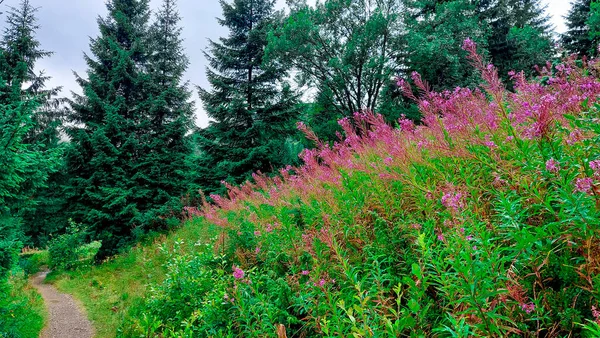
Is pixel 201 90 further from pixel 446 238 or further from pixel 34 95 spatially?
pixel 446 238

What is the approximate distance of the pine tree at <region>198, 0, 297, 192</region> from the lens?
13352mm

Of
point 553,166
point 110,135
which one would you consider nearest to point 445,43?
point 553,166

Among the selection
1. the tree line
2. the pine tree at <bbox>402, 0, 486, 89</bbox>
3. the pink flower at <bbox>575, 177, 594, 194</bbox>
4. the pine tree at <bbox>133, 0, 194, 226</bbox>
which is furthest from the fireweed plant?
the pine tree at <bbox>402, 0, 486, 89</bbox>

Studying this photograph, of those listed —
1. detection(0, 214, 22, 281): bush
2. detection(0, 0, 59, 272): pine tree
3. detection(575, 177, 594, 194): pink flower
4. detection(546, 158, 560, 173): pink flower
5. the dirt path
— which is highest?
detection(0, 0, 59, 272): pine tree

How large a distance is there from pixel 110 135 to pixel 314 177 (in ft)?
40.1

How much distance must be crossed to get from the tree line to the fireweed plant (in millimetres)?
8159

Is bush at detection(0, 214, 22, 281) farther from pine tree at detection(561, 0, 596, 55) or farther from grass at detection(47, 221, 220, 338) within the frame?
pine tree at detection(561, 0, 596, 55)

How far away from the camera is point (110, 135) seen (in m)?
13.0

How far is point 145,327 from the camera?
152 inches

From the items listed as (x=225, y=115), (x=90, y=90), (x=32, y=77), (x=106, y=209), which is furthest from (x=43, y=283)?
(x=32, y=77)

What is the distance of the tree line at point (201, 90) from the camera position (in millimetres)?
12523

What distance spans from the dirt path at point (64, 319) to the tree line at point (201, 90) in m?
3.40

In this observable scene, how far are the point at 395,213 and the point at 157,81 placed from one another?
Answer: 16.7 meters

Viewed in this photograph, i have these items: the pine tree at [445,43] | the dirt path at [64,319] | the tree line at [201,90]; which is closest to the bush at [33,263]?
the tree line at [201,90]
